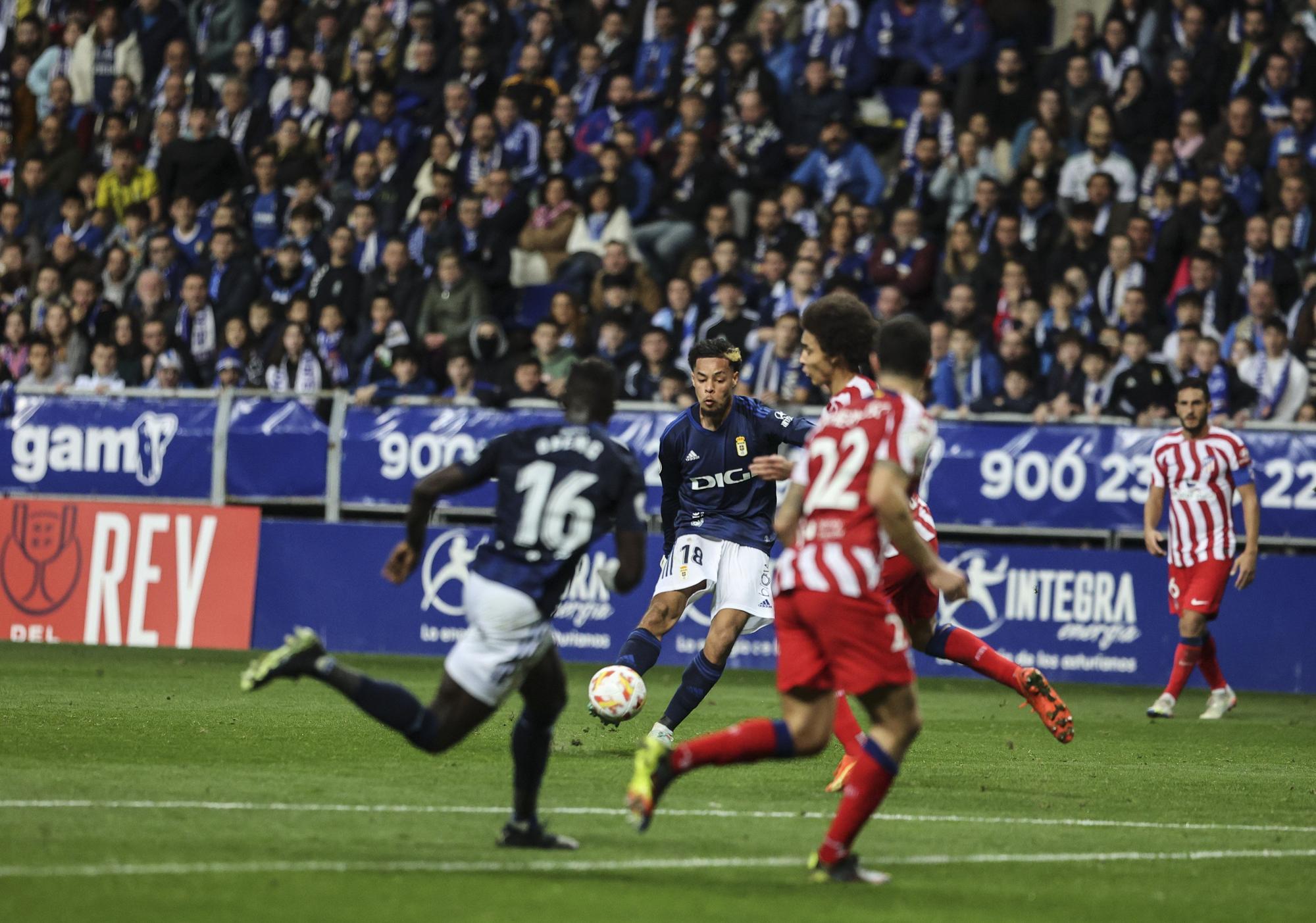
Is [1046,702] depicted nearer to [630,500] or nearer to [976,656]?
[976,656]

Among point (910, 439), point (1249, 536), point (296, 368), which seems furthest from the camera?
point (296, 368)

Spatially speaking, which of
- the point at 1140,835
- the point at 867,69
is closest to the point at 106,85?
the point at 867,69

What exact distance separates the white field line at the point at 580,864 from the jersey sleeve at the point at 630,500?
4.19ft

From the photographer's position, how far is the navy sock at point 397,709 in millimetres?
7137

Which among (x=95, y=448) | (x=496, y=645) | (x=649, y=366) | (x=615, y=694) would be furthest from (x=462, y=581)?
(x=496, y=645)

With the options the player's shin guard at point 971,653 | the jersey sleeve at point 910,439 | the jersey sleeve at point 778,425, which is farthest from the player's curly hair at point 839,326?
the player's shin guard at point 971,653

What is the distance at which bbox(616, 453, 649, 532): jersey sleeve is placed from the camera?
720 cm

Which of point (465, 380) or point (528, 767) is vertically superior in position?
point (465, 380)

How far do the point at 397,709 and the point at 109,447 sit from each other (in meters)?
11.6

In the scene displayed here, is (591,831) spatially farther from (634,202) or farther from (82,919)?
(634,202)

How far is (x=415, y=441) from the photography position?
1731 cm

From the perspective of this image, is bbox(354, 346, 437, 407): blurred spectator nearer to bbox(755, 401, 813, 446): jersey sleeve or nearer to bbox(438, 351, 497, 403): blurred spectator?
bbox(438, 351, 497, 403): blurred spectator

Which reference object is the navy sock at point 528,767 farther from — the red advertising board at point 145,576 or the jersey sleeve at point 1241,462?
the red advertising board at point 145,576

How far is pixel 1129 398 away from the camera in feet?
54.8
